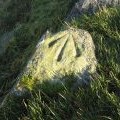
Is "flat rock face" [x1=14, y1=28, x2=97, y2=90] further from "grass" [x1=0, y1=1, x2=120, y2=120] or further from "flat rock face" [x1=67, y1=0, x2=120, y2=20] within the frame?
"flat rock face" [x1=67, y1=0, x2=120, y2=20]

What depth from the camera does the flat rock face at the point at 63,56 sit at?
22.9ft

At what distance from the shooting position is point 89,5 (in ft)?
28.4

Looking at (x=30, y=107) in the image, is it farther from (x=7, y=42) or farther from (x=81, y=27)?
(x=7, y=42)

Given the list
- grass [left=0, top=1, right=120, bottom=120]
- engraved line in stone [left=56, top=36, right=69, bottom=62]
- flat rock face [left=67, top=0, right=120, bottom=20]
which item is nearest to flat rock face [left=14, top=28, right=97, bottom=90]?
engraved line in stone [left=56, top=36, right=69, bottom=62]

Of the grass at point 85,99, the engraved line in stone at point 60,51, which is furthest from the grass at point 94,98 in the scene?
the engraved line in stone at point 60,51

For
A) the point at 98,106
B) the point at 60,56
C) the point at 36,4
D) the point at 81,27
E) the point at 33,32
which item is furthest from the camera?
the point at 36,4

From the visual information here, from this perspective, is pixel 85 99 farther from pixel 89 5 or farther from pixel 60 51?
pixel 89 5

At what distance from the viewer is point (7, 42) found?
1029 centimetres

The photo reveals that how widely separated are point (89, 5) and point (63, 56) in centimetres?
188

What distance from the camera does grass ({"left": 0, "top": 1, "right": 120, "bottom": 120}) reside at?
584 cm

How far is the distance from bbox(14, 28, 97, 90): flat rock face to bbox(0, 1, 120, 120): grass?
191mm

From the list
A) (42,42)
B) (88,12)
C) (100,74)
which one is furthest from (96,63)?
(88,12)

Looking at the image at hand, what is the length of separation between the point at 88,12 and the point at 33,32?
187cm

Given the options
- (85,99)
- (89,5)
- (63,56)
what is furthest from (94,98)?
(89,5)
